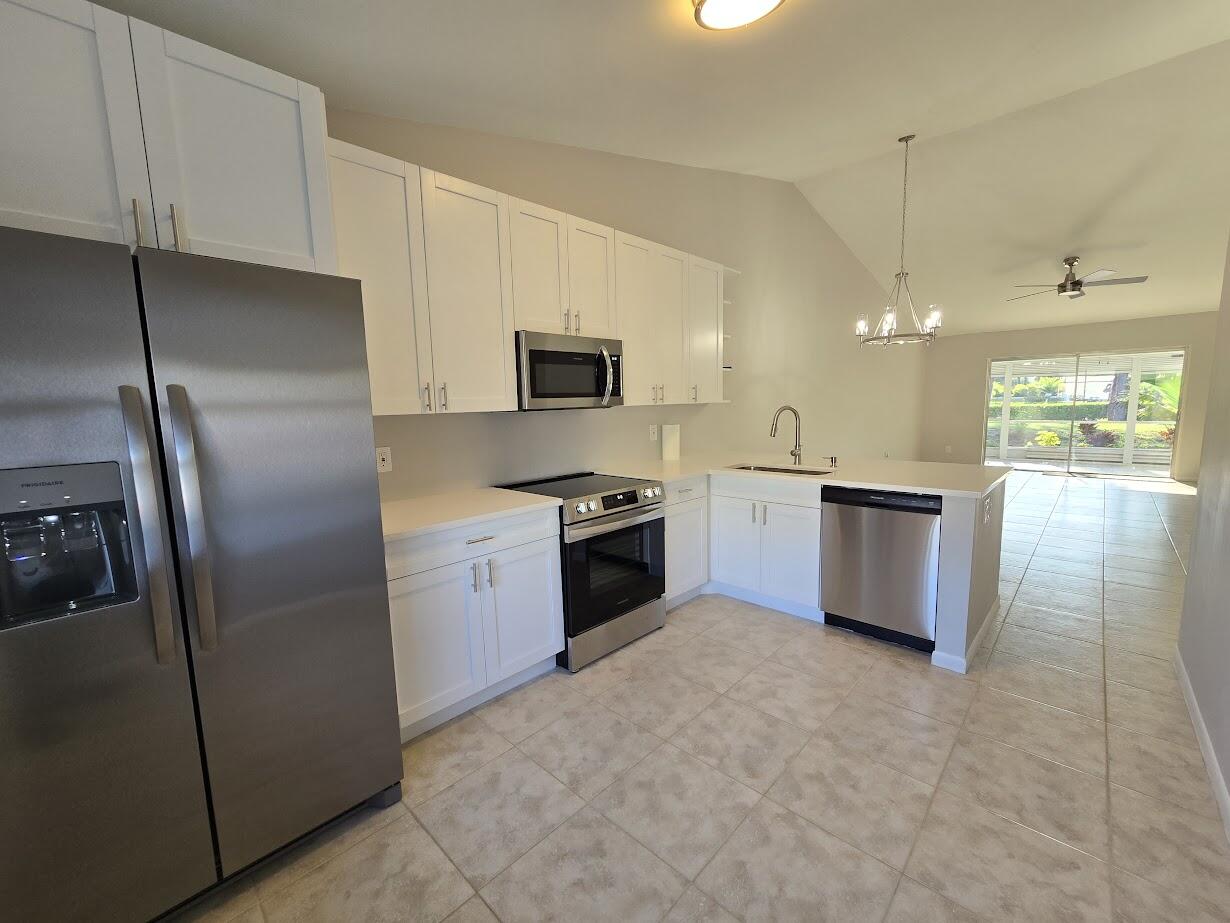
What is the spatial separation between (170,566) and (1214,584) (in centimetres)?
352

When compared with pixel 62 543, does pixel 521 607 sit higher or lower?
lower

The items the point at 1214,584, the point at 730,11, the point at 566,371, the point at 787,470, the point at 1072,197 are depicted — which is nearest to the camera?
the point at 730,11

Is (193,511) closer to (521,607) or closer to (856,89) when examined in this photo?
(521,607)

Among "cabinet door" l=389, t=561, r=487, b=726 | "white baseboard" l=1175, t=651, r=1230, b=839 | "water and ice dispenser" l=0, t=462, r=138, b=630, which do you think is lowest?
"white baseboard" l=1175, t=651, r=1230, b=839

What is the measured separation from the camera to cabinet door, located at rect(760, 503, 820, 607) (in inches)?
120

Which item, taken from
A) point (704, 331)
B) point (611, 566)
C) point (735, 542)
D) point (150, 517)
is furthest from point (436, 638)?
point (704, 331)

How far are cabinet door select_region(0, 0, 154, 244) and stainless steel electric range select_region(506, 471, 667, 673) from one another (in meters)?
1.77

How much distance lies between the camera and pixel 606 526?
265 cm

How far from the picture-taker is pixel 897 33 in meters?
2.33

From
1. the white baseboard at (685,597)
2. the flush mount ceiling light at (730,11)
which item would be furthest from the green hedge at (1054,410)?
the flush mount ceiling light at (730,11)

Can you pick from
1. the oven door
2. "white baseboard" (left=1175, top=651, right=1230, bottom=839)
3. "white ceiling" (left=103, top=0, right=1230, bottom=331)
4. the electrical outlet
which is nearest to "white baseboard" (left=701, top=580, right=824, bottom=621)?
the oven door

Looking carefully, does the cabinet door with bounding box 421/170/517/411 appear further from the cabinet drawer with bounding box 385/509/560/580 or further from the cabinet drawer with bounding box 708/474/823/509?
the cabinet drawer with bounding box 708/474/823/509

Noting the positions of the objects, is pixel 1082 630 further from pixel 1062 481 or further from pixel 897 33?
pixel 1062 481

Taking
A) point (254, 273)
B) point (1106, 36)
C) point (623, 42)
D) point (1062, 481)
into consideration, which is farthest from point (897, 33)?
Result: point (1062, 481)
